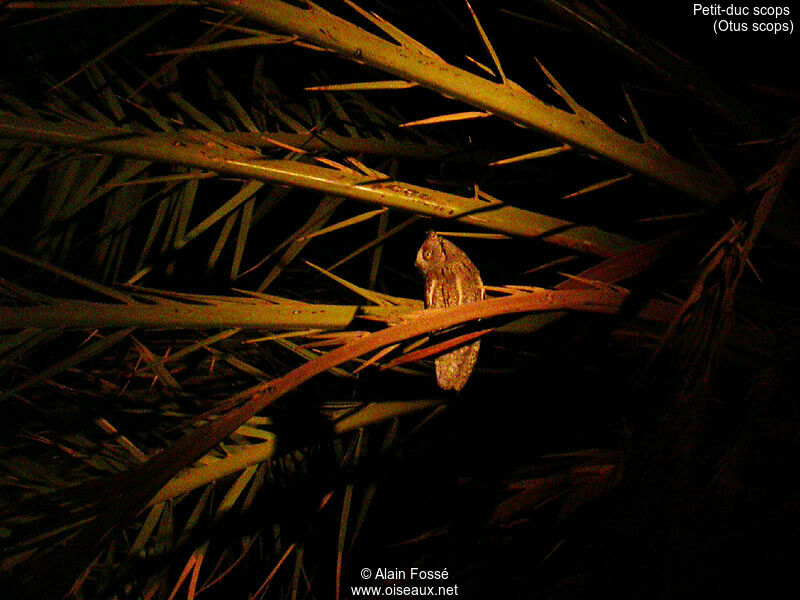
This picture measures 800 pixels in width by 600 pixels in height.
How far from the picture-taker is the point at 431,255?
31.0 inches

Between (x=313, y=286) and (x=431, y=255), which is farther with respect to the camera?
(x=313, y=286)

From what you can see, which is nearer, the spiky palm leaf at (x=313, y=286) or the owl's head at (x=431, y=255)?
the spiky palm leaf at (x=313, y=286)

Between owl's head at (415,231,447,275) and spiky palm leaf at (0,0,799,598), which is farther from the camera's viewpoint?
owl's head at (415,231,447,275)

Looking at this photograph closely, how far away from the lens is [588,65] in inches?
40.7

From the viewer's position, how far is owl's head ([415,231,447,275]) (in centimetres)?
78

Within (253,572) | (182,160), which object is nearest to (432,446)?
(253,572)

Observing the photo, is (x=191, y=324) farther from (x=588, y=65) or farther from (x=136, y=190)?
(x=588, y=65)

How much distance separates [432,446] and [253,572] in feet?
1.37

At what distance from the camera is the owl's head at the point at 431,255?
2.56ft

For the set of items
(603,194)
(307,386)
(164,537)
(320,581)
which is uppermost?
(603,194)

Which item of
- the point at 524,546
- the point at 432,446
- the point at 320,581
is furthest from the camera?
the point at 320,581

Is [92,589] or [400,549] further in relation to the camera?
[400,549]

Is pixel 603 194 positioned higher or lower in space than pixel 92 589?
higher

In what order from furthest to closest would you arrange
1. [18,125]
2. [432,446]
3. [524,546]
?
[432,446]
[524,546]
[18,125]
